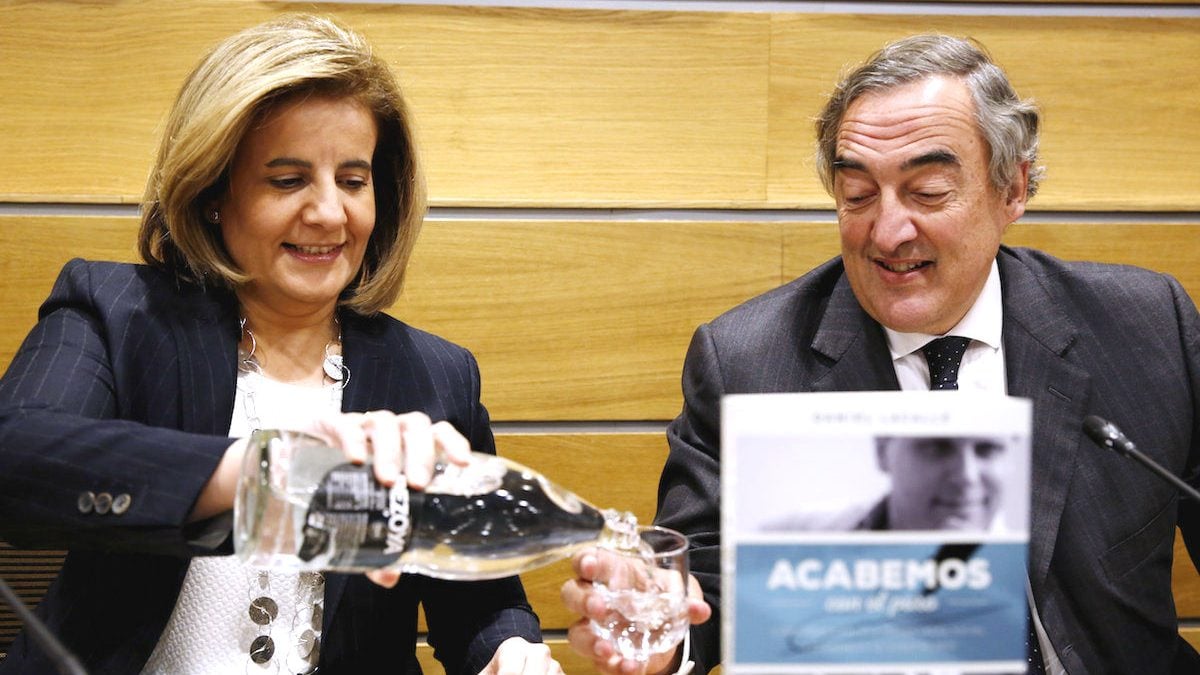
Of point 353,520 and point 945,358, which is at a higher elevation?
point 353,520

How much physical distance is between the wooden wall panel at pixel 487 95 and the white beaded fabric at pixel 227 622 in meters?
0.89

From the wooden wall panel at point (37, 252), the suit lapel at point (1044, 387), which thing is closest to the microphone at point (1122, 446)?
the suit lapel at point (1044, 387)

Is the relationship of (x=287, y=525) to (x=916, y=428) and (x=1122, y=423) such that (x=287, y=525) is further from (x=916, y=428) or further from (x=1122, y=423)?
(x=1122, y=423)

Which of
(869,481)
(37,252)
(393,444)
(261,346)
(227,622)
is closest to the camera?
(869,481)

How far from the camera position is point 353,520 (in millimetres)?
875

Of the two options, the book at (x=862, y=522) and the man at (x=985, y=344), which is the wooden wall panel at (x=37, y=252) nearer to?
the man at (x=985, y=344)

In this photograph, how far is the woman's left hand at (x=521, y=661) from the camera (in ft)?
4.25

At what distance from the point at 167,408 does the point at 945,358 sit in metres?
0.97

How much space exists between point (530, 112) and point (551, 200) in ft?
0.52

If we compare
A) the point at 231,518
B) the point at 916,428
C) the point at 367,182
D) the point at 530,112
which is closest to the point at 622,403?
the point at 530,112

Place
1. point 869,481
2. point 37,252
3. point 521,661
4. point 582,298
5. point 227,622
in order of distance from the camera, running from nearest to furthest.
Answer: point 869,481 → point 521,661 → point 227,622 → point 37,252 → point 582,298

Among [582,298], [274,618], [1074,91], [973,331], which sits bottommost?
[274,618]

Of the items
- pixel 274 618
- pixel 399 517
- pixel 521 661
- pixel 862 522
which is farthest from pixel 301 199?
pixel 862 522

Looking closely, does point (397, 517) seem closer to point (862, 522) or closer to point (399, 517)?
point (399, 517)
